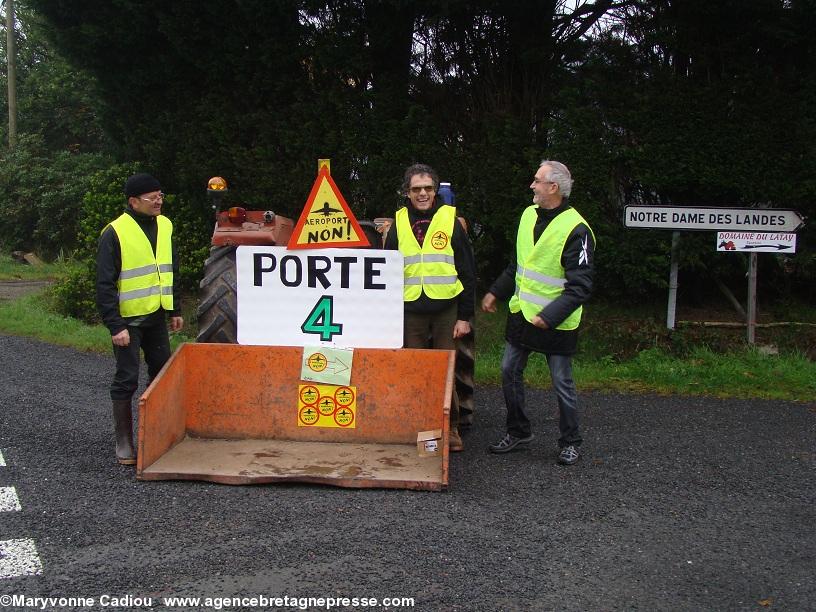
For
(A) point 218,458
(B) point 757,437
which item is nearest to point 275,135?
(A) point 218,458

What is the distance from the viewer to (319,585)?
385 cm

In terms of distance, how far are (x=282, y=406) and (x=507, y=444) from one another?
5.03 feet

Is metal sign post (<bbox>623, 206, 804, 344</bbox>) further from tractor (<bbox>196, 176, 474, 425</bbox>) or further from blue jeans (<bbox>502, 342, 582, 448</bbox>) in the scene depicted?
blue jeans (<bbox>502, 342, 582, 448</bbox>)

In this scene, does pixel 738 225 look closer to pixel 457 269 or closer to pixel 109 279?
pixel 457 269

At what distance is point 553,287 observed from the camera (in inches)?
222

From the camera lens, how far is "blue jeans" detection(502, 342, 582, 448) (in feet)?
18.8

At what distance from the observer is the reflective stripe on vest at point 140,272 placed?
5.68 m

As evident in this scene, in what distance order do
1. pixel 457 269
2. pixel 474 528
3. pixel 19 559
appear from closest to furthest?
pixel 19 559, pixel 474 528, pixel 457 269

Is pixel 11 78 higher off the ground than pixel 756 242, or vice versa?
pixel 11 78

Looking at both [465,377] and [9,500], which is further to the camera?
[465,377]

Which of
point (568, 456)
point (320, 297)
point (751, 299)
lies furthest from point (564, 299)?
point (751, 299)

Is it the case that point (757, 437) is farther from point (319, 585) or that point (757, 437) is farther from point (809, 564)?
point (319, 585)

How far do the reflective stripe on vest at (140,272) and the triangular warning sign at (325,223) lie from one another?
0.86 m

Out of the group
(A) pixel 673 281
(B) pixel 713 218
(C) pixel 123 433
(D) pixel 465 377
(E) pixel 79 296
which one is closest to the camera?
(C) pixel 123 433
